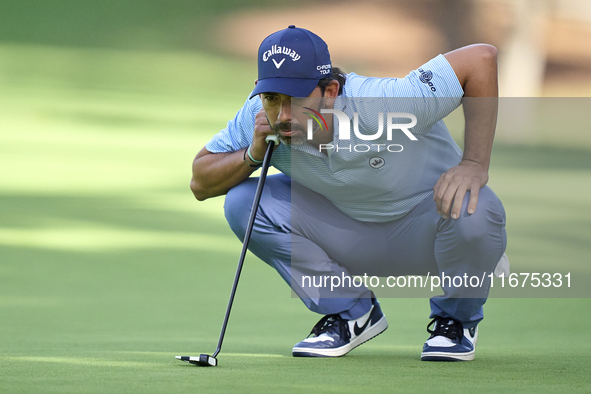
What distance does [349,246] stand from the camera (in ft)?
5.97

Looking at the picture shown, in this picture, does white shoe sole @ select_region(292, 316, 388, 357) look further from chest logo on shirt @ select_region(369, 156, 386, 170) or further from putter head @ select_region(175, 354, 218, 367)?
chest logo on shirt @ select_region(369, 156, 386, 170)

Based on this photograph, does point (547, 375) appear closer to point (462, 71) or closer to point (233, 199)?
point (462, 71)

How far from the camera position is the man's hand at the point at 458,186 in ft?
5.41

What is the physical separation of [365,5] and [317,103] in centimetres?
460

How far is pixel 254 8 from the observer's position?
222 inches

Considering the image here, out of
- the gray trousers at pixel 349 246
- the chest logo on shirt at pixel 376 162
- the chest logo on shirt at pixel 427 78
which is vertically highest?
the chest logo on shirt at pixel 427 78

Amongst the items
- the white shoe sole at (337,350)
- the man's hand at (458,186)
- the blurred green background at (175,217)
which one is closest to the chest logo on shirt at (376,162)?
the man's hand at (458,186)

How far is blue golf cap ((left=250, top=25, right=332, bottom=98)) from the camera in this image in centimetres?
156

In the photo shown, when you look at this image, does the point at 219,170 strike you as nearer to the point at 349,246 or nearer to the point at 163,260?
the point at 349,246

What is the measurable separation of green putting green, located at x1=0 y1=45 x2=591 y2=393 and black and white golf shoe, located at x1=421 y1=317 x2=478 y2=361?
0.04 meters

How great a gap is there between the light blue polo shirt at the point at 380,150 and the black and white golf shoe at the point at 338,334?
22 centimetres

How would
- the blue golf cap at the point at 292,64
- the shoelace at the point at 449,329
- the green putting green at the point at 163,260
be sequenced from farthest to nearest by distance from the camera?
the shoelace at the point at 449,329 → the blue golf cap at the point at 292,64 → the green putting green at the point at 163,260

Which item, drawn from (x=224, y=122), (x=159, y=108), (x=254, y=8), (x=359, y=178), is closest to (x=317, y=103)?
(x=359, y=178)

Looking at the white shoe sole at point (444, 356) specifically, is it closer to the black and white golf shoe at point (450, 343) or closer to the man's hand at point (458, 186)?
the black and white golf shoe at point (450, 343)
